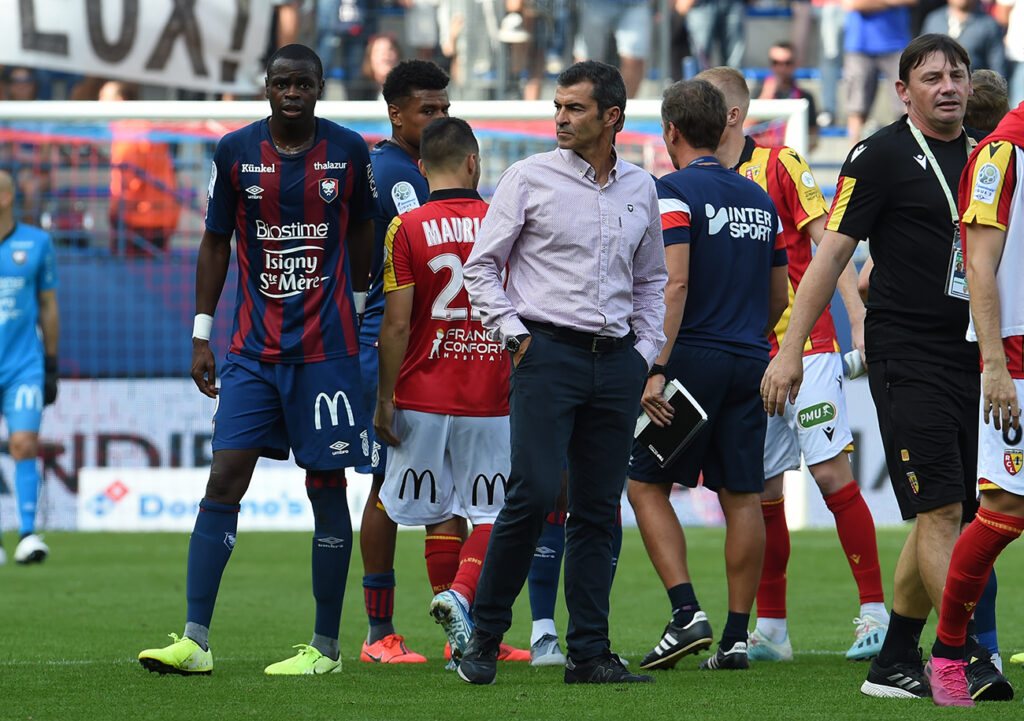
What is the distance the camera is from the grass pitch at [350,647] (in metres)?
4.67

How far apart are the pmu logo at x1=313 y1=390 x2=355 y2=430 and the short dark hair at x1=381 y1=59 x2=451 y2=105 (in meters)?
1.47

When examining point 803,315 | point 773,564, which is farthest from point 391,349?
point 773,564

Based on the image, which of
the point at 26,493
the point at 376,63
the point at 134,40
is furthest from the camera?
the point at 376,63

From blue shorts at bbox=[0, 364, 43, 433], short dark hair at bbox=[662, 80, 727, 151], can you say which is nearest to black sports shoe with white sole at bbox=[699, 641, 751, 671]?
short dark hair at bbox=[662, 80, 727, 151]

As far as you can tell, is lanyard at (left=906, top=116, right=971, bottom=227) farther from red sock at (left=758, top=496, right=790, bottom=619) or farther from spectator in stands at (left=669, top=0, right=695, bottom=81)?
spectator in stands at (left=669, top=0, right=695, bottom=81)

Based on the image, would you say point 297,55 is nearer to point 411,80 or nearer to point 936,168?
point 411,80

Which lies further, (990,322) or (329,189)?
(329,189)

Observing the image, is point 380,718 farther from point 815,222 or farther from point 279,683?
point 815,222

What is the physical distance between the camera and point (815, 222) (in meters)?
6.64

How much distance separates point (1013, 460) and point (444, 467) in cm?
221

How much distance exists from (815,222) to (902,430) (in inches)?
74.9

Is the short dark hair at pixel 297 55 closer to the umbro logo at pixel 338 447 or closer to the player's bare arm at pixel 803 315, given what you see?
the umbro logo at pixel 338 447

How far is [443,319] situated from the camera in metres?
5.90

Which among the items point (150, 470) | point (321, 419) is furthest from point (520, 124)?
point (321, 419)
